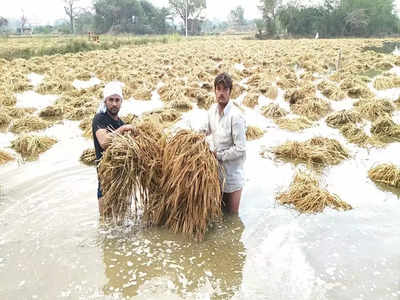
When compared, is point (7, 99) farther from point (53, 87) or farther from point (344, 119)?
point (344, 119)

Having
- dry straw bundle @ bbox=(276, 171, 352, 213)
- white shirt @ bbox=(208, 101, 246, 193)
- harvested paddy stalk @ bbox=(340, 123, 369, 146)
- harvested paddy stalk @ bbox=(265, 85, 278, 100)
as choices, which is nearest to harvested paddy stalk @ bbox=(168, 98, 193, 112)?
harvested paddy stalk @ bbox=(265, 85, 278, 100)

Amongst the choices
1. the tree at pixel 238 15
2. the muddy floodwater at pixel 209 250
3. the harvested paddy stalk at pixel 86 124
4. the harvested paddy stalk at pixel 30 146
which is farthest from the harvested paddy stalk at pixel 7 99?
the tree at pixel 238 15

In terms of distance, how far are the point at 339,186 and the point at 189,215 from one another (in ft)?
8.07

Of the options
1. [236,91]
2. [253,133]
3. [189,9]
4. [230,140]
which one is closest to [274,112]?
[253,133]

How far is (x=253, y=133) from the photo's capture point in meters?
7.03

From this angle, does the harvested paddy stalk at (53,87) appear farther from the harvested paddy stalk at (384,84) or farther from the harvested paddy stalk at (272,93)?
the harvested paddy stalk at (384,84)

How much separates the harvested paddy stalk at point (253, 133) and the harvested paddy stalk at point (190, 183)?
11.8 feet

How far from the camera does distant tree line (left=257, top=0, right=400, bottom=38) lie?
48062 mm

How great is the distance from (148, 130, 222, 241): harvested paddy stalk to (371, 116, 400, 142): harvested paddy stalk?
4.79 m

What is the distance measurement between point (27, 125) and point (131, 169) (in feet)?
16.7

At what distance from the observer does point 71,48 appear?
25438 mm

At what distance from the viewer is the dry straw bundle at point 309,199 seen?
422 centimetres

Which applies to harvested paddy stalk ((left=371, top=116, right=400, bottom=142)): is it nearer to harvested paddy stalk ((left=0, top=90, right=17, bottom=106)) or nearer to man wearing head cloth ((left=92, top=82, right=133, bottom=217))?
man wearing head cloth ((left=92, top=82, right=133, bottom=217))

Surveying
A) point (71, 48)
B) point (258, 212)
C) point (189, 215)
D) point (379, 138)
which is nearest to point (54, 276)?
point (189, 215)
